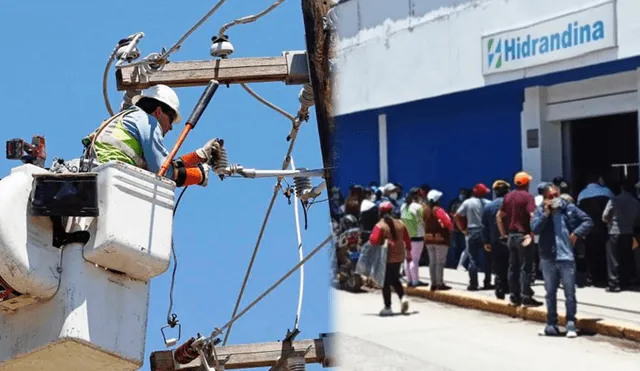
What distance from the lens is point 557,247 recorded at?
5023 mm

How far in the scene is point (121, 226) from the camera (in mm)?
3404

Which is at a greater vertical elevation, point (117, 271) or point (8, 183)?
point (8, 183)

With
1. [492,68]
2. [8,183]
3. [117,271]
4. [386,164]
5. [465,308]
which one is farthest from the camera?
[117,271]

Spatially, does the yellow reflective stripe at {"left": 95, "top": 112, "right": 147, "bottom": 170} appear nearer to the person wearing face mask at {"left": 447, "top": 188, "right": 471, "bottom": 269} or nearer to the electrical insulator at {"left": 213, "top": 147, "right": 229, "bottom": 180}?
the electrical insulator at {"left": 213, "top": 147, "right": 229, "bottom": 180}

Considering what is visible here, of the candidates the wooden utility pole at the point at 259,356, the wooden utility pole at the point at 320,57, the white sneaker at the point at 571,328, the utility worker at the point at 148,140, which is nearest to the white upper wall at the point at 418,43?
the white sneaker at the point at 571,328

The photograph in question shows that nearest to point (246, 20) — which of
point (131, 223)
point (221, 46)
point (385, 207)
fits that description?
point (221, 46)

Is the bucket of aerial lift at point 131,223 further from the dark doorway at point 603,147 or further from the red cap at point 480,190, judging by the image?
the red cap at point 480,190

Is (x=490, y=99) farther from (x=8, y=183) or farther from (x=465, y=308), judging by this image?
(x=8, y=183)

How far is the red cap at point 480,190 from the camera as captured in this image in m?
2.05

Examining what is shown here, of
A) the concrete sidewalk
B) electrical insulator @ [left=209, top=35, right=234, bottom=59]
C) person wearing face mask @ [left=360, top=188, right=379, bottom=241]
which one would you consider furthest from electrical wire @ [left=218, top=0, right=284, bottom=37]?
person wearing face mask @ [left=360, top=188, right=379, bottom=241]

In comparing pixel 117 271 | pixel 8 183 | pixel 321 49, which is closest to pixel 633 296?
pixel 321 49

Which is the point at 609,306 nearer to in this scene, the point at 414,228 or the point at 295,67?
the point at 414,228

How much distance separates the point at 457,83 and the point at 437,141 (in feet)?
0.38

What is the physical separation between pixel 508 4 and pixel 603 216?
6.05 ft
